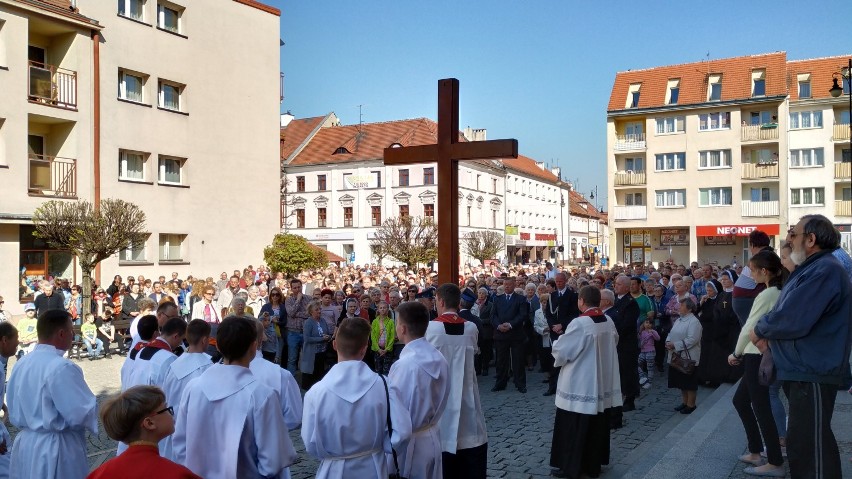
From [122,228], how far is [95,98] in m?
8.44

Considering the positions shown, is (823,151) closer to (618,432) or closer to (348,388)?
(618,432)

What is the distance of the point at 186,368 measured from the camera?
17.5 feet

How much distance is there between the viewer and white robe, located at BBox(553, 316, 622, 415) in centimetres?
680

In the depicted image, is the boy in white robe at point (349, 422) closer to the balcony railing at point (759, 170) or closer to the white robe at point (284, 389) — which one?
the white robe at point (284, 389)

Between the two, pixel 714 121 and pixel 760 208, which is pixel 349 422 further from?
pixel 760 208

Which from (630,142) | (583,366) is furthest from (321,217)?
(583,366)

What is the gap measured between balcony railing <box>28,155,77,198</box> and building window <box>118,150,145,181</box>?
1929 mm

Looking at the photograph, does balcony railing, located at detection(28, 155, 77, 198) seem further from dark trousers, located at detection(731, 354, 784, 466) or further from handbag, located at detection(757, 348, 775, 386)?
handbag, located at detection(757, 348, 775, 386)

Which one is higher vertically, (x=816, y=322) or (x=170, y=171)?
(x=170, y=171)

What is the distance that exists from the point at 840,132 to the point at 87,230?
44.6 m

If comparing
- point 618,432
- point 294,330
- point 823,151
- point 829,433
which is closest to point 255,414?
point 829,433

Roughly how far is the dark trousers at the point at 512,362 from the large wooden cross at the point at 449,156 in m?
4.35

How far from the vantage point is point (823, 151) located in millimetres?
45750

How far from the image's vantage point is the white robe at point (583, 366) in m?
6.80
